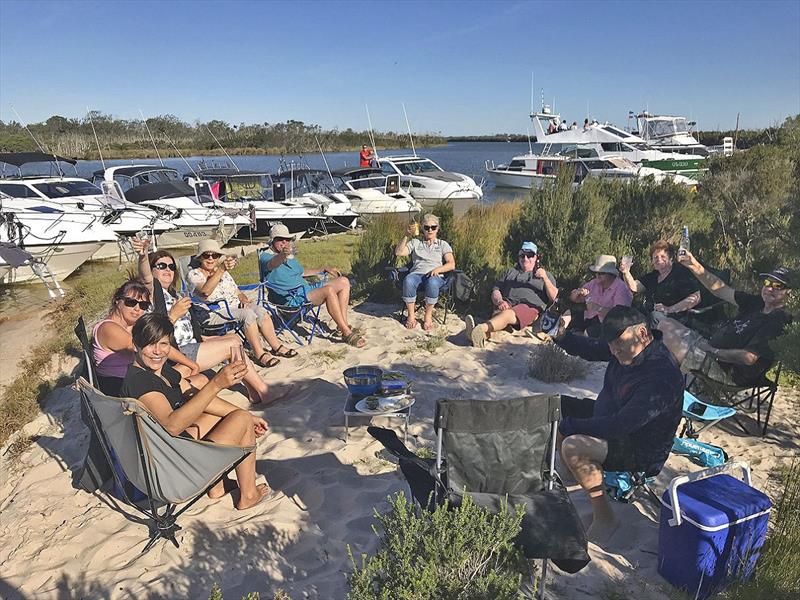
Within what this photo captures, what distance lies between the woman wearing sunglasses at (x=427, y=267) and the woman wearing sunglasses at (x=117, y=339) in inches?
110

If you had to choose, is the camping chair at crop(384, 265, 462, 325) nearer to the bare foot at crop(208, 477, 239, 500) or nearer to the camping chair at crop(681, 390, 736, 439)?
the camping chair at crop(681, 390, 736, 439)

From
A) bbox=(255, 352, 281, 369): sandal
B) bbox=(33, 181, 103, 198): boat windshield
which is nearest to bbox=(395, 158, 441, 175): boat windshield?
bbox=(33, 181, 103, 198): boat windshield

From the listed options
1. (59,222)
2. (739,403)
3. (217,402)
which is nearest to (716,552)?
(739,403)

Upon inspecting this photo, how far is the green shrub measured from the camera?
1.85 m

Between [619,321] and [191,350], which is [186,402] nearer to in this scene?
[191,350]

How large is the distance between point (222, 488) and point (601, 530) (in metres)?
1.99

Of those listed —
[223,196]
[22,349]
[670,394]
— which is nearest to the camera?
[670,394]

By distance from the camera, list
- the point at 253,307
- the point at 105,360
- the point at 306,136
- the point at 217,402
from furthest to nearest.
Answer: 1. the point at 306,136
2. the point at 253,307
3. the point at 105,360
4. the point at 217,402

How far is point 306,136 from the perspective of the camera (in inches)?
1597

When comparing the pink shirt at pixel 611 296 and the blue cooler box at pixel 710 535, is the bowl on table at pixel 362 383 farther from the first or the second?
the pink shirt at pixel 611 296

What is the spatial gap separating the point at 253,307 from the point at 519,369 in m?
2.34

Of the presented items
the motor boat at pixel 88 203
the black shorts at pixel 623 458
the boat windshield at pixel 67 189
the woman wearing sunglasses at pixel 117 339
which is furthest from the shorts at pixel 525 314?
the boat windshield at pixel 67 189

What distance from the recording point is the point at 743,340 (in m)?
3.75

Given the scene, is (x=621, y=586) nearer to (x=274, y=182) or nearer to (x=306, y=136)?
(x=274, y=182)
